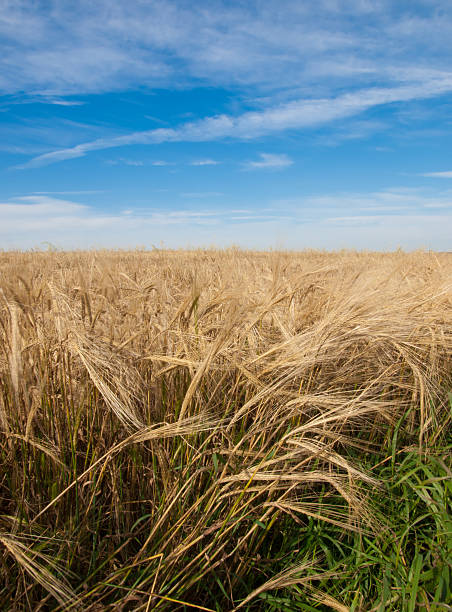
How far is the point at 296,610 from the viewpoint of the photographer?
3.57ft

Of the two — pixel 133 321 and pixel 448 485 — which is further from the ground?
pixel 133 321

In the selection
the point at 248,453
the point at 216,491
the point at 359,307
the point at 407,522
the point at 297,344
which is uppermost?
the point at 359,307

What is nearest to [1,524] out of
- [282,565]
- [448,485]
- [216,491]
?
[216,491]

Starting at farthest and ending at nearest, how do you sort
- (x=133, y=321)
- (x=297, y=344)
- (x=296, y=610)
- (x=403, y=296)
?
1. (x=403, y=296)
2. (x=133, y=321)
3. (x=297, y=344)
4. (x=296, y=610)

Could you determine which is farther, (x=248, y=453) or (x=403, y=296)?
(x=403, y=296)

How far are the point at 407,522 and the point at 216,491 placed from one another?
0.60 metres

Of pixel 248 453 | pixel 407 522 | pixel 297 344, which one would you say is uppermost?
pixel 297 344

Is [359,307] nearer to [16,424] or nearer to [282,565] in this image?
[282,565]

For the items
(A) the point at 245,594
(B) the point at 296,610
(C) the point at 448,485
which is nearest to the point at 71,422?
(A) the point at 245,594

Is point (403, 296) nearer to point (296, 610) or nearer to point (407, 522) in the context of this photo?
point (407, 522)

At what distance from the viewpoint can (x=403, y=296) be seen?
2275mm

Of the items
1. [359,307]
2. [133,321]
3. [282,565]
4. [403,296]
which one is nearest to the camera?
[282,565]

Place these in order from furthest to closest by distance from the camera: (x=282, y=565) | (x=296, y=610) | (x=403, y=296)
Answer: (x=403, y=296), (x=282, y=565), (x=296, y=610)

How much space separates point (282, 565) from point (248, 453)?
404 mm
